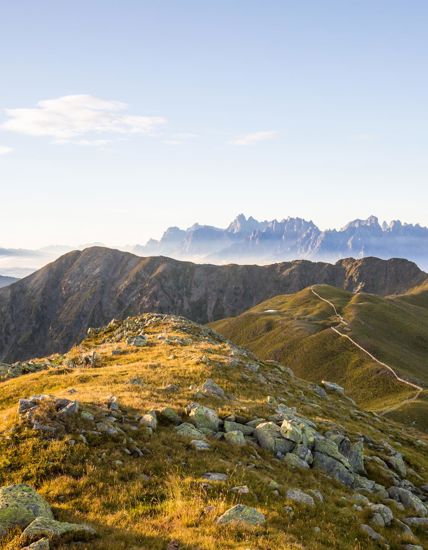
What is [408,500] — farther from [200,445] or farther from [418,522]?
[200,445]

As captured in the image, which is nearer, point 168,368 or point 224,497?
point 224,497

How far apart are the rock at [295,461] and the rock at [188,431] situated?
176 inches

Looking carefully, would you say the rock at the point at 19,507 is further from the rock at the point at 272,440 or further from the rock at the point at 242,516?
the rock at the point at 272,440

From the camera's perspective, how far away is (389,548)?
16.0m

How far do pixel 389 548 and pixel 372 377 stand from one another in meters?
126

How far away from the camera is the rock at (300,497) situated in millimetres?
17328

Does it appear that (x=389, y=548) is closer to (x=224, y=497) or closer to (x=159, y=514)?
(x=224, y=497)

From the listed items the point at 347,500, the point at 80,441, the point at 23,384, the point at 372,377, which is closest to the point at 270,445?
the point at 347,500

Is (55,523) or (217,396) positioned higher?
(55,523)

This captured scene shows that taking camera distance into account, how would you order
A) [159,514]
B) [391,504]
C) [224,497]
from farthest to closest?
[391,504]
[224,497]
[159,514]

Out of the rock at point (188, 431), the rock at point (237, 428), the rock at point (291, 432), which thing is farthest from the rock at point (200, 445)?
the rock at point (291, 432)

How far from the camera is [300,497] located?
1764cm

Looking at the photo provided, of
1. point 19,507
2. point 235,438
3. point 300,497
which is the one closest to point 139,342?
point 235,438

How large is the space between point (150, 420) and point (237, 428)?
5160 mm
